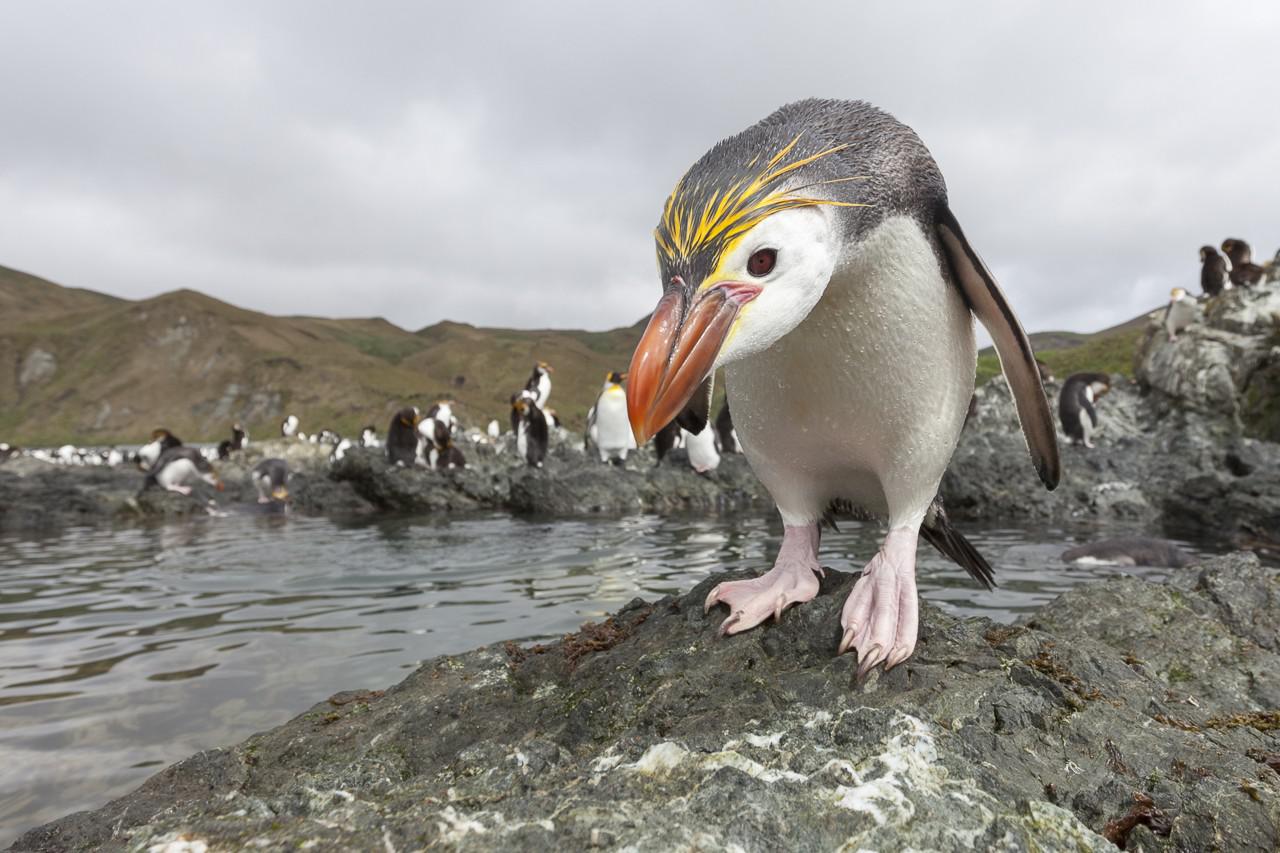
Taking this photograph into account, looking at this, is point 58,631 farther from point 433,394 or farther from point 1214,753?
point 433,394

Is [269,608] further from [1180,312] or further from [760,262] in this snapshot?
[1180,312]

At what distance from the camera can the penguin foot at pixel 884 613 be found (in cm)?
208

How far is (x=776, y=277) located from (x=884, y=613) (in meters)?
1.07

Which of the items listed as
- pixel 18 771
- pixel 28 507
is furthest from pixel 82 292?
pixel 18 771

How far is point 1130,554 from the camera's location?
23.9 feet

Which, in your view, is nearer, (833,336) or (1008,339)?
Result: (833,336)

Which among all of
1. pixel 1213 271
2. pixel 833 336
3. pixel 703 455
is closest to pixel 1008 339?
pixel 833 336

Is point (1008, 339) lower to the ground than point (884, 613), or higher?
higher

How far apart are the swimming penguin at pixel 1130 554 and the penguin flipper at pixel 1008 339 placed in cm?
551

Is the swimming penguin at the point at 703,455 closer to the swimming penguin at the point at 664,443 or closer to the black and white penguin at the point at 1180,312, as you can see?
the swimming penguin at the point at 664,443

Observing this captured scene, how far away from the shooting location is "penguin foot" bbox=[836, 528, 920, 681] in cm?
208

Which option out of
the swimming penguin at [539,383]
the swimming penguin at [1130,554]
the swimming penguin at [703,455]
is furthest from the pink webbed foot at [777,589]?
the swimming penguin at [539,383]

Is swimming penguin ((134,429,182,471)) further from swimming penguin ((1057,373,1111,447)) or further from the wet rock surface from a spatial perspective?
the wet rock surface

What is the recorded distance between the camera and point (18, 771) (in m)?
3.19
